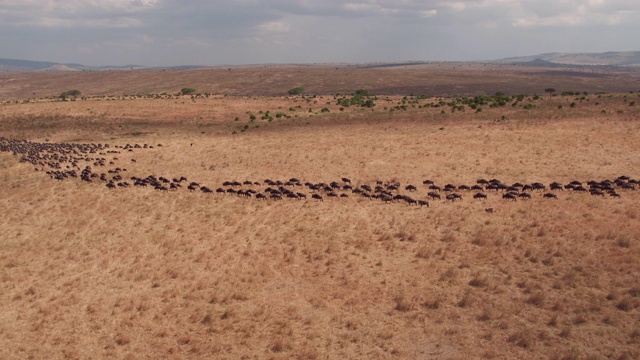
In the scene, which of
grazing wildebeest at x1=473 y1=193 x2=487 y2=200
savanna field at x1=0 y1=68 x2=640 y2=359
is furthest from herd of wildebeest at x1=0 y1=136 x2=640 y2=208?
savanna field at x1=0 y1=68 x2=640 y2=359

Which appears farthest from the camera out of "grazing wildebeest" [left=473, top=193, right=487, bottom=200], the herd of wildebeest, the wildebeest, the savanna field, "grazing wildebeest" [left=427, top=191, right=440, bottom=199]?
the herd of wildebeest

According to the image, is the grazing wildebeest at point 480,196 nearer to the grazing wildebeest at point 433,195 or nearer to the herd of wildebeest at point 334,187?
the herd of wildebeest at point 334,187

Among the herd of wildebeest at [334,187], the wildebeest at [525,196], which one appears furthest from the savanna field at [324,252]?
the wildebeest at [525,196]

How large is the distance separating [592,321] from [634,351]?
1446 mm

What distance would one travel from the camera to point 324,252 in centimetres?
1839

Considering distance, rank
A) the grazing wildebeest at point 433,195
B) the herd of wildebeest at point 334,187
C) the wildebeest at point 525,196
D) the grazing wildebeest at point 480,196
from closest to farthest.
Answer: the wildebeest at point 525,196 → the grazing wildebeest at point 480,196 → the grazing wildebeest at point 433,195 → the herd of wildebeest at point 334,187

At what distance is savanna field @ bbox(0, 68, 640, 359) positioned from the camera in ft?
41.3

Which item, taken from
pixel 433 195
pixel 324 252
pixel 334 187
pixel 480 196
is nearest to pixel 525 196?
pixel 480 196

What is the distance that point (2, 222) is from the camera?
2388 centimetres

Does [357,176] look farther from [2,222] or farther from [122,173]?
[2,222]

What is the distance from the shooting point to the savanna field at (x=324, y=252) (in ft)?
41.3

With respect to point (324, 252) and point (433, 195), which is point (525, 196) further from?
point (324, 252)

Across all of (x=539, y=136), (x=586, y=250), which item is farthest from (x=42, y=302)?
(x=539, y=136)

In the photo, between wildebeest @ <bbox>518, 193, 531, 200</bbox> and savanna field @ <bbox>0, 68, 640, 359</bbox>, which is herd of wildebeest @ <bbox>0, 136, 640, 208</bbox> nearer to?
wildebeest @ <bbox>518, 193, 531, 200</bbox>
